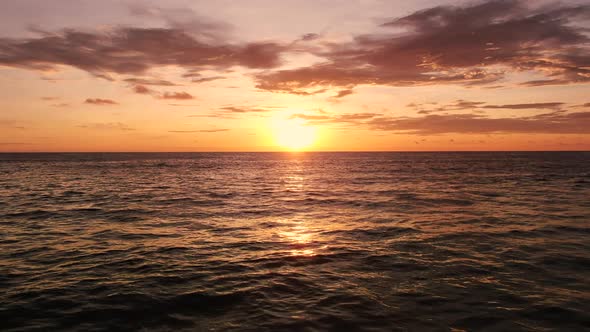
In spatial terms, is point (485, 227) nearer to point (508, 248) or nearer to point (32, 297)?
point (508, 248)

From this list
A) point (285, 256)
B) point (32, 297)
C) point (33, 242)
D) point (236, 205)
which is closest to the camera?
point (32, 297)

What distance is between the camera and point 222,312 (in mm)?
10570

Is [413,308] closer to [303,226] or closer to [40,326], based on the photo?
[40,326]

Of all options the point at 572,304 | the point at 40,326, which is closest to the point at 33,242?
the point at 40,326

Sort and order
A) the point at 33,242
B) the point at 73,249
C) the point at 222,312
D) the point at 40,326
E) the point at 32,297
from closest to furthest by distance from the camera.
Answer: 1. the point at 40,326
2. the point at 222,312
3. the point at 32,297
4. the point at 73,249
5. the point at 33,242

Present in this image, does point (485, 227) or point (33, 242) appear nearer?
point (33, 242)

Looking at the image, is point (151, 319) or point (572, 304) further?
point (572, 304)

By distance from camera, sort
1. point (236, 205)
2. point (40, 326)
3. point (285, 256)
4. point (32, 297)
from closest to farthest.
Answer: point (40, 326)
point (32, 297)
point (285, 256)
point (236, 205)

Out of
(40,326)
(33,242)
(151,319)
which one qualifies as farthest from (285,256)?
(33,242)

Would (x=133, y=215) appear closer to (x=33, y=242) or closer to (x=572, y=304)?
(x=33, y=242)

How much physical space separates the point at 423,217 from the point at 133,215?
2118cm

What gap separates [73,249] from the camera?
17.7m

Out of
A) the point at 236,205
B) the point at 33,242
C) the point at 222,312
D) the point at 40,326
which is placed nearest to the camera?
the point at 40,326

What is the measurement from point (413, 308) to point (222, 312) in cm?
548
